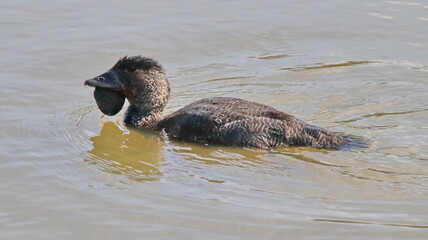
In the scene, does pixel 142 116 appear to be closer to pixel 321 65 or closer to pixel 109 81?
pixel 109 81

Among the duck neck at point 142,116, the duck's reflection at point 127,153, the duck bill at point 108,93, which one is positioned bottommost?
the duck's reflection at point 127,153

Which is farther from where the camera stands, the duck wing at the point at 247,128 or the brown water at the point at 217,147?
Answer: the duck wing at the point at 247,128

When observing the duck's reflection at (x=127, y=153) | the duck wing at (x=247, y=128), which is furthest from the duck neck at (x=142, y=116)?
the duck wing at (x=247, y=128)

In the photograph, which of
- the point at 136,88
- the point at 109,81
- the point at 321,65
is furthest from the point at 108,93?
the point at 321,65

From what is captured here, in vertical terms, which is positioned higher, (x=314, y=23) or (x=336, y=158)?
(x=314, y=23)

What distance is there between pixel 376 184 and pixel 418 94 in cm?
347

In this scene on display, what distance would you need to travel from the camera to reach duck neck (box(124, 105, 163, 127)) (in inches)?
457

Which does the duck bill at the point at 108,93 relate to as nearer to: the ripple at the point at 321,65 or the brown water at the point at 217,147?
the brown water at the point at 217,147

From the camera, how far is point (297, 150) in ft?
34.1

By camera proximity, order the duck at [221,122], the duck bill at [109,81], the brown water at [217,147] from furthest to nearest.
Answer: the duck bill at [109,81] → the duck at [221,122] → the brown water at [217,147]

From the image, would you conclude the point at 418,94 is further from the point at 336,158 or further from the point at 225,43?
the point at 225,43

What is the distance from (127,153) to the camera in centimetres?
1056

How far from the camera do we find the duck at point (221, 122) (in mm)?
10453

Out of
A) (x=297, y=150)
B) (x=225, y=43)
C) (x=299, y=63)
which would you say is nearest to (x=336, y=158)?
(x=297, y=150)
